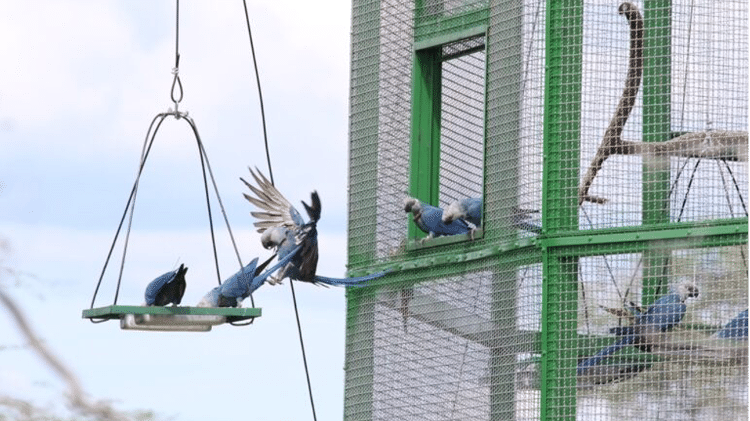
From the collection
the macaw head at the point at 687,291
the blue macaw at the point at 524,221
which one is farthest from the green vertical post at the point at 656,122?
the blue macaw at the point at 524,221

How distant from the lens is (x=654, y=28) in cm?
768

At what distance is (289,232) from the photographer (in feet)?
29.2

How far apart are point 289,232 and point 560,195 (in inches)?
77.7

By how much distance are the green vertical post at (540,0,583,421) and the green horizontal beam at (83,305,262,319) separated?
1647 millimetres

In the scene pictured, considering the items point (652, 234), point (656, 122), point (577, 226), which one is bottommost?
point (652, 234)

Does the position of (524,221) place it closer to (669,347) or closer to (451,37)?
(669,347)

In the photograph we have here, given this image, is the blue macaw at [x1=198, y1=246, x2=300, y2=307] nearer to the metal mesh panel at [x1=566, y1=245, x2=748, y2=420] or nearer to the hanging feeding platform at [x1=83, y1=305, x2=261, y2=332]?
the hanging feeding platform at [x1=83, y1=305, x2=261, y2=332]

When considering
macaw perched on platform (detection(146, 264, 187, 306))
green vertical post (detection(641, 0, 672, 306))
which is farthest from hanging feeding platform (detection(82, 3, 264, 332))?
green vertical post (detection(641, 0, 672, 306))

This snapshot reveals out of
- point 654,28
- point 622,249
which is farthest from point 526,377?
point 654,28

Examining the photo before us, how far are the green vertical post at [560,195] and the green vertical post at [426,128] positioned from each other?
1271 mm

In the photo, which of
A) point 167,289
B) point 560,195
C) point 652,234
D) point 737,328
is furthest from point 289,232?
point 737,328

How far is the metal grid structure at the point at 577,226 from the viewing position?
7324 millimetres

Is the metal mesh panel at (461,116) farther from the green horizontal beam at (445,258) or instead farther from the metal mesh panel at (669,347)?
the metal mesh panel at (669,347)

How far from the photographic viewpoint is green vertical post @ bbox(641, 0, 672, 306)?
7.45 meters
